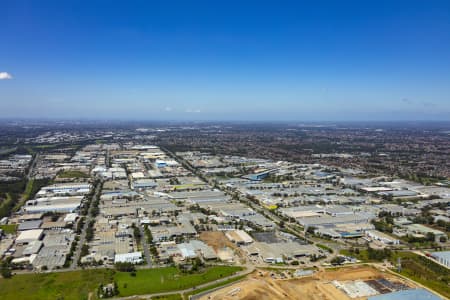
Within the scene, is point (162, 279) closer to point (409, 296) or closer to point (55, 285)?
point (55, 285)

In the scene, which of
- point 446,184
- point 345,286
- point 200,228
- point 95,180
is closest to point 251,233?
point 200,228

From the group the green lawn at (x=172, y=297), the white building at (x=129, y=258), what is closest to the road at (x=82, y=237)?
the white building at (x=129, y=258)

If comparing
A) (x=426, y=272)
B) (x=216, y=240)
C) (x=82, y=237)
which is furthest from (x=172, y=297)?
(x=426, y=272)

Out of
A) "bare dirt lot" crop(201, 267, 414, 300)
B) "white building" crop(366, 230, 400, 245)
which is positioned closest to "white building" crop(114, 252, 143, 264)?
"bare dirt lot" crop(201, 267, 414, 300)

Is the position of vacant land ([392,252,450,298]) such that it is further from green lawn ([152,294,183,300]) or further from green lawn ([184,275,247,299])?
green lawn ([152,294,183,300])

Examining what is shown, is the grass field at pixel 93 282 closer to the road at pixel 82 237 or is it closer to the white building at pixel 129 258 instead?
the white building at pixel 129 258
